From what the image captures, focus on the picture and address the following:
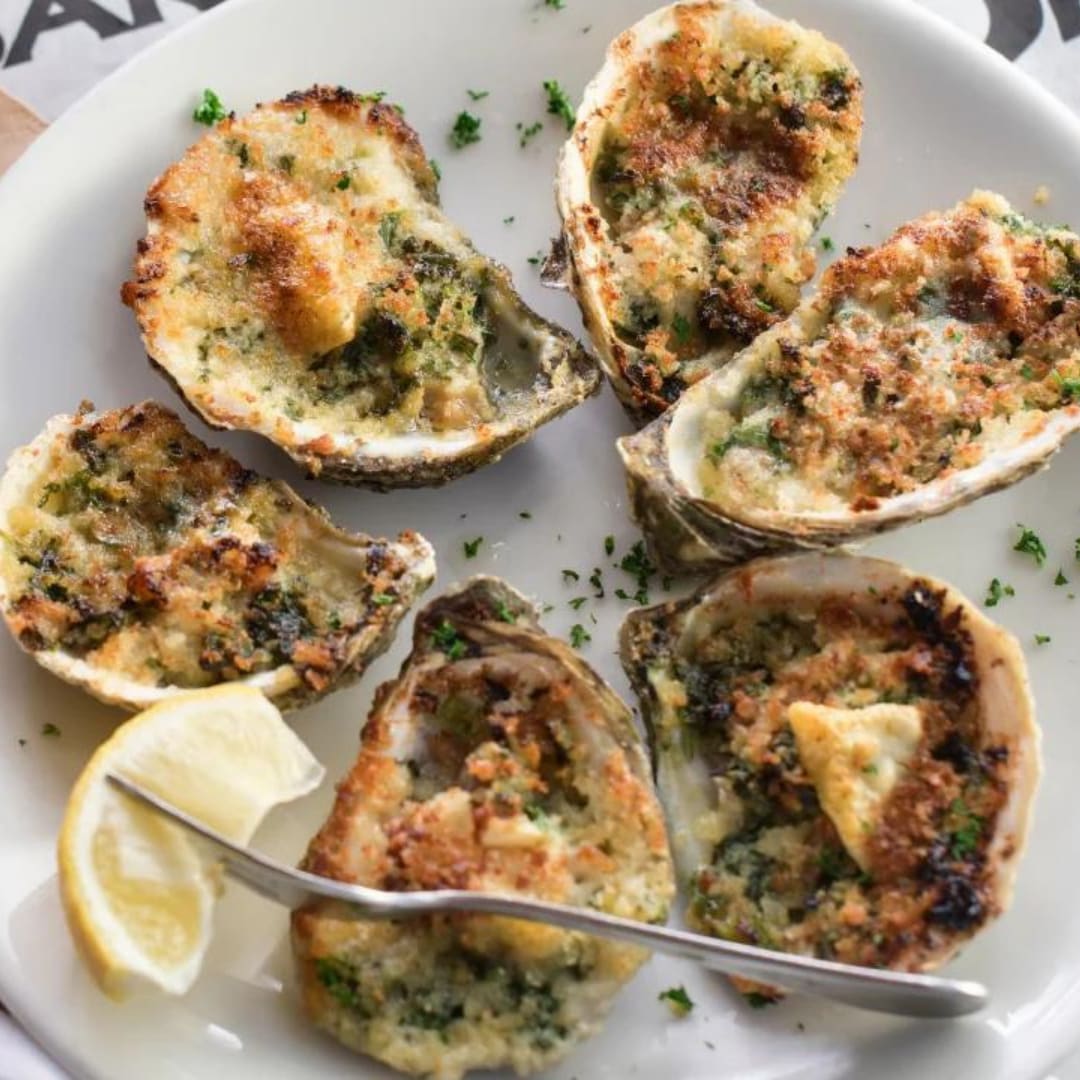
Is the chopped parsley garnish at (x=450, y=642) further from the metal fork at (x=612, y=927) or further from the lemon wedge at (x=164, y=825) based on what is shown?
the metal fork at (x=612, y=927)

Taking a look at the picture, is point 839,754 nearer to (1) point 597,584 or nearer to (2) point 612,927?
(2) point 612,927

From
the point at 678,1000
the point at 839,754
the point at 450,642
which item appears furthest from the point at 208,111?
the point at 678,1000

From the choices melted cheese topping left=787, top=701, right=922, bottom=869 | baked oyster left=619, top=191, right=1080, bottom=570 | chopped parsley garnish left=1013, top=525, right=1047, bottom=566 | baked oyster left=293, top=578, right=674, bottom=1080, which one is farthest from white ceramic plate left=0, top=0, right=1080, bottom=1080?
melted cheese topping left=787, top=701, right=922, bottom=869

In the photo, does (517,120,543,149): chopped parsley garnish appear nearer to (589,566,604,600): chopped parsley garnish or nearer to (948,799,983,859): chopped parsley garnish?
(589,566,604,600): chopped parsley garnish

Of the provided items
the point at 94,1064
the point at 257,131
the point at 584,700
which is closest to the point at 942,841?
the point at 584,700

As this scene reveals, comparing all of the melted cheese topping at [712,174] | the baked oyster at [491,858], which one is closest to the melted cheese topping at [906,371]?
the melted cheese topping at [712,174]

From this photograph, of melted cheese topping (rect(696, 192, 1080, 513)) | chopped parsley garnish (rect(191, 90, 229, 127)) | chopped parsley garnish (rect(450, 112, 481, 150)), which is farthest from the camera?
chopped parsley garnish (rect(450, 112, 481, 150))

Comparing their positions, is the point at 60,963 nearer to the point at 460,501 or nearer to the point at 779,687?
the point at 460,501
